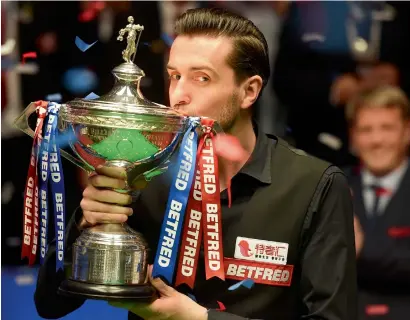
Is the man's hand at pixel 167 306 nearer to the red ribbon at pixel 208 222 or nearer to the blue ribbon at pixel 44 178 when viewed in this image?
the red ribbon at pixel 208 222

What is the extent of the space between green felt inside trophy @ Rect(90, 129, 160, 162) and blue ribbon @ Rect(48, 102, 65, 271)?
93mm

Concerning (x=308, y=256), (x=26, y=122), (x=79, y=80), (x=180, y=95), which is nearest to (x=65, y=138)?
(x=26, y=122)

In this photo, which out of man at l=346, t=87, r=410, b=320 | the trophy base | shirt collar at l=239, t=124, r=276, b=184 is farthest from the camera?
man at l=346, t=87, r=410, b=320

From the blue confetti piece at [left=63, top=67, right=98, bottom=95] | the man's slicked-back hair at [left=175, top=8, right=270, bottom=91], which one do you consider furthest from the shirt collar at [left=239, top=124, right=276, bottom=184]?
the blue confetti piece at [left=63, top=67, right=98, bottom=95]

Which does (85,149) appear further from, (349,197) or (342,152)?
(342,152)

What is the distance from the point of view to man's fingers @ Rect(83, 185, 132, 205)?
1436 mm

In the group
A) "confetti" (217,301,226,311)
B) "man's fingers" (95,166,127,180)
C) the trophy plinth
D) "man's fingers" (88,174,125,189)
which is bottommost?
"confetti" (217,301,226,311)

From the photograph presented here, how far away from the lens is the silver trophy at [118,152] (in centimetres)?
142

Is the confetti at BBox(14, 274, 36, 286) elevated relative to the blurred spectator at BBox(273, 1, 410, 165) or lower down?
lower down

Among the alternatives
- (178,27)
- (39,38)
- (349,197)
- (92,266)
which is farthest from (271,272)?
(39,38)

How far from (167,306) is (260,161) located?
1.18 feet

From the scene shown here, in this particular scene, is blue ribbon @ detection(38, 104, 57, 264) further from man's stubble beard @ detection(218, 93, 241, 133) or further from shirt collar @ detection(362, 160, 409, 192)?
shirt collar @ detection(362, 160, 409, 192)

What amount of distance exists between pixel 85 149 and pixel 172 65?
0.73ft

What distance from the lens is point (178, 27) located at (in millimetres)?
1617
